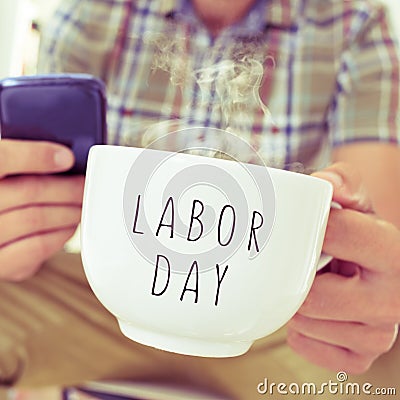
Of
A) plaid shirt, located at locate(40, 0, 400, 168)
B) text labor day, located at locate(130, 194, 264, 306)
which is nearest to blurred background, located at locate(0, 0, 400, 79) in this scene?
plaid shirt, located at locate(40, 0, 400, 168)

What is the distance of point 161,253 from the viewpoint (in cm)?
16

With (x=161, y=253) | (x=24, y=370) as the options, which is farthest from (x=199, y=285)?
(x=24, y=370)

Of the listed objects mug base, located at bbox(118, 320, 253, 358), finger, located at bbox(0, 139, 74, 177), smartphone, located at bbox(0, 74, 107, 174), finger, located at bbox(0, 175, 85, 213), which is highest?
smartphone, located at bbox(0, 74, 107, 174)

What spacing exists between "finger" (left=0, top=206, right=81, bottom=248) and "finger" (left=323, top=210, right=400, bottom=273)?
0.09 meters

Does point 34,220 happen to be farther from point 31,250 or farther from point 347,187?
point 347,187

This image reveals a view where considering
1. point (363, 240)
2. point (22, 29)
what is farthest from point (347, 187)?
point (22, 29)

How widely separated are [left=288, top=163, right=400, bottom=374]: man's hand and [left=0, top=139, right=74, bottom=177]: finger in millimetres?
89

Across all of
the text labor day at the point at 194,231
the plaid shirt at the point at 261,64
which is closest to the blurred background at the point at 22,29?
the plaid shirt at the point at 261,64

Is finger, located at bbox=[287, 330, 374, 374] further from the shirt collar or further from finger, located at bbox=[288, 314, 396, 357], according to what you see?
the shirt collar

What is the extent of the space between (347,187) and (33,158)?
0.36 feet

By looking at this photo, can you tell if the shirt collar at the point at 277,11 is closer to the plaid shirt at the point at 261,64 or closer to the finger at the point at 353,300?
the plaid shirt at the point at 261,64

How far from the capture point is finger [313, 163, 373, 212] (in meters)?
0.18

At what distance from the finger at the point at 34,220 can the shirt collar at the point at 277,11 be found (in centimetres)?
9
